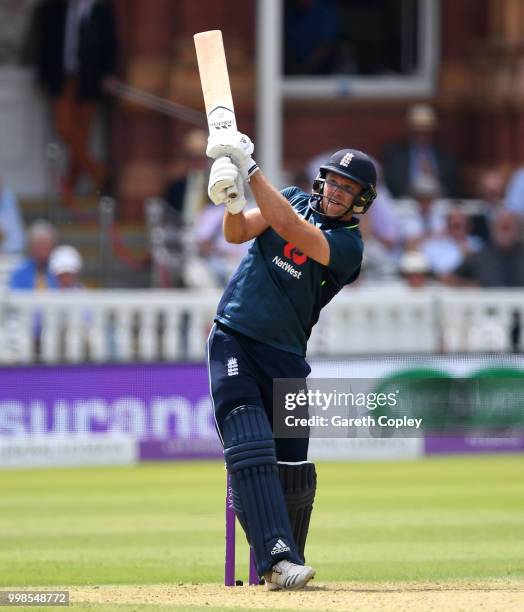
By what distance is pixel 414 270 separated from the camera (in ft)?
53.8

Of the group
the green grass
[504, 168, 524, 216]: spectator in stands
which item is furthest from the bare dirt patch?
[504, 168, 524, 216]: spectator in stands

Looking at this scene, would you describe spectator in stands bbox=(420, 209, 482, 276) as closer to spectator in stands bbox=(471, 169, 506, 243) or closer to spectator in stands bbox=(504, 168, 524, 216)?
spectator in stands bbox=(471, 169, 506, 243)

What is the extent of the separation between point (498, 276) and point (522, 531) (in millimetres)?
6659

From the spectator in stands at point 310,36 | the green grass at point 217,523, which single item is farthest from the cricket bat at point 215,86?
the spectator in stands at point 310,36

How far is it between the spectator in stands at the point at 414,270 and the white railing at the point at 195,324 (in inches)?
5.0

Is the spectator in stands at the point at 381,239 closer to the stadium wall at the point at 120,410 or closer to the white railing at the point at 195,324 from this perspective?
the white railing at the point at 195,324

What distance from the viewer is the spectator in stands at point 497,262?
16719 millimetres

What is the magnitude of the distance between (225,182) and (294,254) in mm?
561

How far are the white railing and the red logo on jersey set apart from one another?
7969 millimetres

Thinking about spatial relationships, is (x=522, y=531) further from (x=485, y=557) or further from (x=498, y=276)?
(x=498, y=276)

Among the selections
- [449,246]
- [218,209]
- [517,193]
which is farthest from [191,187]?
[517,193]

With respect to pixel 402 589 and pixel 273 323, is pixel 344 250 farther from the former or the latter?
pixel 402 589

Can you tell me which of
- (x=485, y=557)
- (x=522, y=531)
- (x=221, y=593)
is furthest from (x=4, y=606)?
(x=522, y=531)

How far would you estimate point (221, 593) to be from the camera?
7.62 metres
